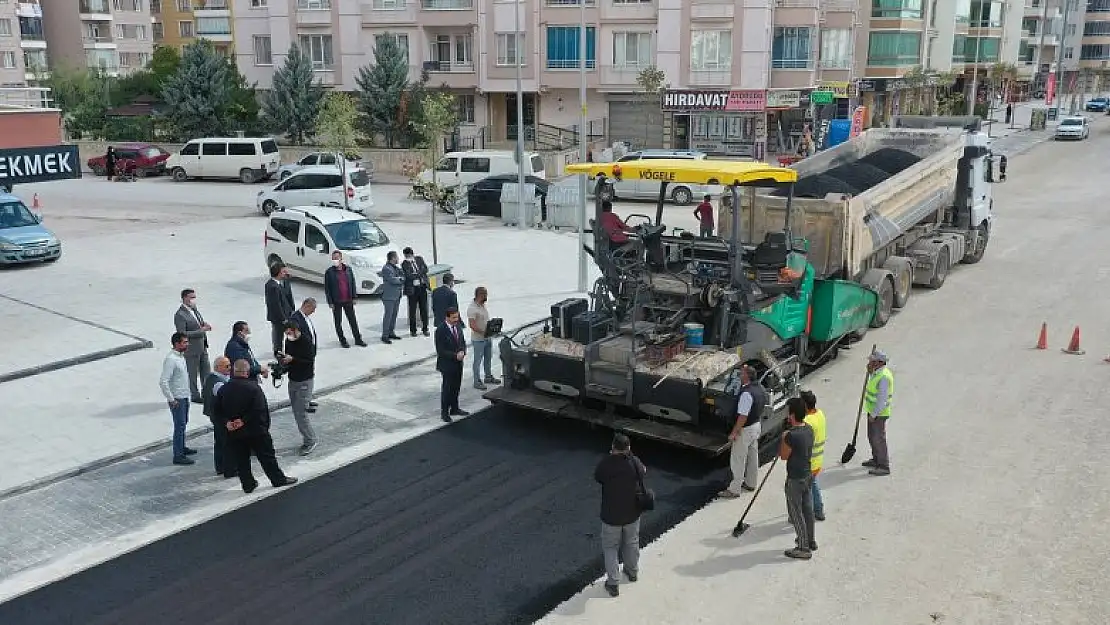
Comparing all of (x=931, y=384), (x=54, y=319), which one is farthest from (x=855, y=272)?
(x=54, y=319)

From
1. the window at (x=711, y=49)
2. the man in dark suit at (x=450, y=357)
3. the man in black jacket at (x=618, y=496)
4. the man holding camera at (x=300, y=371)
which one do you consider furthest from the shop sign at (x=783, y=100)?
the man in black jacket at (x=618, y=496)

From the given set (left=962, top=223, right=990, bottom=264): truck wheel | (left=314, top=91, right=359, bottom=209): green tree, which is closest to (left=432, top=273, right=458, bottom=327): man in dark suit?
(left=962, top=223, right=990, bottom=264): truck wheel

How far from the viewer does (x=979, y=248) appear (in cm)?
2184

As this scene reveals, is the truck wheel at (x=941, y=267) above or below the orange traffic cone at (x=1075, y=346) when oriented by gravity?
above

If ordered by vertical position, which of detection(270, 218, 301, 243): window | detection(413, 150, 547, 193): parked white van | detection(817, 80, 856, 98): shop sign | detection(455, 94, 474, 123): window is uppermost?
detection(817, 80, 856, 98): shop sign

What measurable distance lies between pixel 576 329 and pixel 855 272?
555 centimetres

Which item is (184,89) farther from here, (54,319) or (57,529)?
(57,529)

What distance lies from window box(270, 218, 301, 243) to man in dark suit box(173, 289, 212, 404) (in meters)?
7.19

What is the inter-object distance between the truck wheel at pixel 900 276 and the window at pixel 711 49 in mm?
25481

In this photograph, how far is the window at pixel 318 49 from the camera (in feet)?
153

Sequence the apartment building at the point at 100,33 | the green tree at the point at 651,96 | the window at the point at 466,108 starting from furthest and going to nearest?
the apartment building at the point at 100,33 < the window at the point at 466,108 < the green tree at the point at 651,96

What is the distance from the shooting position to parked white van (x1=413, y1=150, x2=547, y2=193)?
3238 centimetres

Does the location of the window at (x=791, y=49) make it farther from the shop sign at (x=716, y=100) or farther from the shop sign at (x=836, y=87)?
the shop sign at (x=836, y=87)

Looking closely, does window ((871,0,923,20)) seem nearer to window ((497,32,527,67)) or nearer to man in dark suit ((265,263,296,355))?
window ((497,32,527,67))
